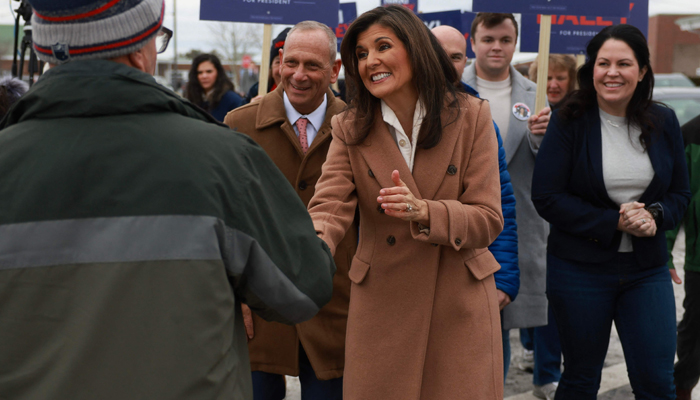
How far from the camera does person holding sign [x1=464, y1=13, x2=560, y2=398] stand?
4277 millimetres

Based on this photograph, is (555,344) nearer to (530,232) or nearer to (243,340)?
(530,232)

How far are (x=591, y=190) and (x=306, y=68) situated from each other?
151 cm

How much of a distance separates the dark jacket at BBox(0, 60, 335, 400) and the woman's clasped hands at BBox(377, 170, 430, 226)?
74 centimetres

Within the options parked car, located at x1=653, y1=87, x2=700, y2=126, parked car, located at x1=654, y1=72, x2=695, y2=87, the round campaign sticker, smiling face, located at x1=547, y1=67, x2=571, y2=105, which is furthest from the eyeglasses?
parked car, located at x1=654, y1=72, x2=695, y2=87

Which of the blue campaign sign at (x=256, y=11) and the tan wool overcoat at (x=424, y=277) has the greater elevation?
the blue campaign sign at (x=256, y=11)

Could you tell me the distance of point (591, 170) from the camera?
3473 mm

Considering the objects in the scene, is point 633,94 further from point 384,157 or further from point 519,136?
point 384,157

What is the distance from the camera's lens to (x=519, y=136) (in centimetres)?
438

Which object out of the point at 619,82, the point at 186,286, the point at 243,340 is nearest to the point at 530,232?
the point at 619,82

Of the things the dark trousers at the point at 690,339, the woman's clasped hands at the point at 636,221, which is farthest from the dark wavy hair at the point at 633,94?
the dark trousers at the point at 690,339

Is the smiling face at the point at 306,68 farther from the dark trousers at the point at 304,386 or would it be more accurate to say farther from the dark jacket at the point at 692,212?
the dark jacket at the point at 692,212

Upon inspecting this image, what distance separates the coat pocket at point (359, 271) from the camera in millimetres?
2604

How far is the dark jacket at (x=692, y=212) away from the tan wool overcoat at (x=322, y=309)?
2016 mm

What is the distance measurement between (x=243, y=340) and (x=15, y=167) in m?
0.67
